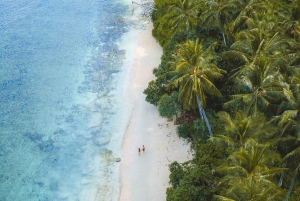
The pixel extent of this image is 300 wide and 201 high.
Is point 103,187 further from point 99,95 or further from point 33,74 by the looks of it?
point 33,74

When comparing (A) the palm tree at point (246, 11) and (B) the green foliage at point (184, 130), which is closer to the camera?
(A) the palm tree at point (246, 11)

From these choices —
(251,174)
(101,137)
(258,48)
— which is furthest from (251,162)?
Result: (101,137)

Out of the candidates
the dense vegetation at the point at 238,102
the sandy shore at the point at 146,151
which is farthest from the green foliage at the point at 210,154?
the sandy shore at the point at 146,151

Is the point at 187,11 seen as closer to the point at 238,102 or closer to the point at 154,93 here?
the point at 154,93

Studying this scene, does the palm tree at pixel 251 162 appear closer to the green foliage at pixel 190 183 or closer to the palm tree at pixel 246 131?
the palm tree at pixel 246 131

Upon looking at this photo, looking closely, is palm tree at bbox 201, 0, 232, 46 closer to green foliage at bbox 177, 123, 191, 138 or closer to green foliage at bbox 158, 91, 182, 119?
green foliage at bbox 158, 91, 182, 119

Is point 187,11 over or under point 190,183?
over
